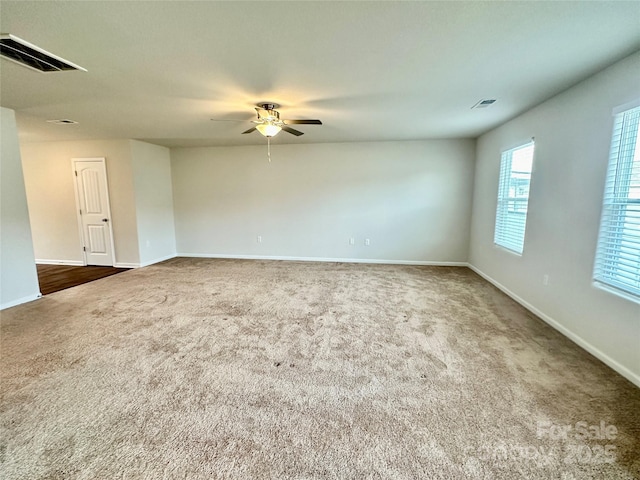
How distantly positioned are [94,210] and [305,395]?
5934 mm

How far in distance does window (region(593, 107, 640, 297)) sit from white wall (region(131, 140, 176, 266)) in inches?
268

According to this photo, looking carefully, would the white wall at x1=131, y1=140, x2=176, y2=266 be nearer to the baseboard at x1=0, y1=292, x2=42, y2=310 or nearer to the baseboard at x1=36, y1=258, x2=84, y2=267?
the baseboard at x1=36, y1=258, x2=84, y2=267

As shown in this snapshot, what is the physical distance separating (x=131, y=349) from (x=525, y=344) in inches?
146

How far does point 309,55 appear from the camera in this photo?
7.01 feet

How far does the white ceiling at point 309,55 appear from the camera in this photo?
1646mm

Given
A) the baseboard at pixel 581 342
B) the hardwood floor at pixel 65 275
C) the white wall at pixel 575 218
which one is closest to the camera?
the baseboard at pixel 581 342

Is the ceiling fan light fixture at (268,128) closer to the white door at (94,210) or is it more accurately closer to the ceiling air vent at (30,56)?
the ceiling air vent at (30,56)

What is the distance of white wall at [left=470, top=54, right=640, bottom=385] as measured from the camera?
7.34 ft

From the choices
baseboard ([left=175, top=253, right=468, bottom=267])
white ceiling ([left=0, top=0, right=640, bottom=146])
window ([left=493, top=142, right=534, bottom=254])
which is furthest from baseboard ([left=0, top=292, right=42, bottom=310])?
window ([left=493, top=142, right=534, bottom=254])

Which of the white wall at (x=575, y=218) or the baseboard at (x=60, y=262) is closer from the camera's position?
the white wall at (x=575, y=218)

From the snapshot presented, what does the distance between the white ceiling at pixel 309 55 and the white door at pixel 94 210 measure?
5.76 feet

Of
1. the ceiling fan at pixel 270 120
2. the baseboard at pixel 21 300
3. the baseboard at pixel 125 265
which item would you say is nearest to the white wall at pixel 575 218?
the ceiling fan at pixel 270 120

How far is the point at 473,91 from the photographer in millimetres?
2881

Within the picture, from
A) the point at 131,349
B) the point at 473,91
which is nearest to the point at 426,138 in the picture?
the point at 473,91
